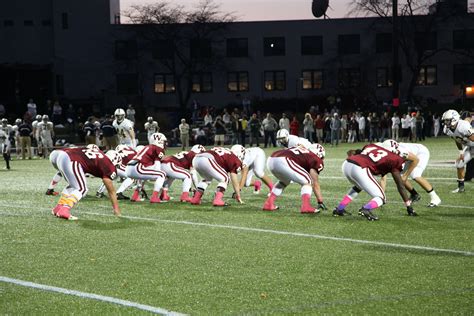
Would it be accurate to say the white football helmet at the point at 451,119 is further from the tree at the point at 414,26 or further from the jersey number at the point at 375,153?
the tree at the point at 414,26

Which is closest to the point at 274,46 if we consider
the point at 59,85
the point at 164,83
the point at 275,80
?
the point at 275,80

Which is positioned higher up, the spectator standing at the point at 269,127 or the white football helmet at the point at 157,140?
the white football helmet at the point at 157,140

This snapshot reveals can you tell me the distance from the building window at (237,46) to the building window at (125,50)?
22.8 ft

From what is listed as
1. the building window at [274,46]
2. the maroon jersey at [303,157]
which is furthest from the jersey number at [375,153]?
the building window at [274,46]

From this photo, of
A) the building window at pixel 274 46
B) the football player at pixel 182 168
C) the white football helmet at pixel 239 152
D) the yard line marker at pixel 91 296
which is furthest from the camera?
the building window at pixel 274 46

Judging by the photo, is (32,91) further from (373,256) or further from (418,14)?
(373,256)

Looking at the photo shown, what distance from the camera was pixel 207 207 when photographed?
14820mm

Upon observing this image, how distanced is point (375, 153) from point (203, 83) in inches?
1973

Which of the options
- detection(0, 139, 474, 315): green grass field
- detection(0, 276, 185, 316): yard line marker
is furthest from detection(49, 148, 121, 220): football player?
detection(0, 276, 185, 316): yard line marker

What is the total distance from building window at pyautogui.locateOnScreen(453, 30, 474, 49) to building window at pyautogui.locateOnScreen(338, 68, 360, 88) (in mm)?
7867

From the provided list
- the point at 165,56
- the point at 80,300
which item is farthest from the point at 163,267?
the point at 165,56

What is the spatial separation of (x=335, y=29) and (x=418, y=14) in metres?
6.11

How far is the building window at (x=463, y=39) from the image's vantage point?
61.7 m

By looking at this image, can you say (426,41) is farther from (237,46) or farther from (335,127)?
(335,127)
